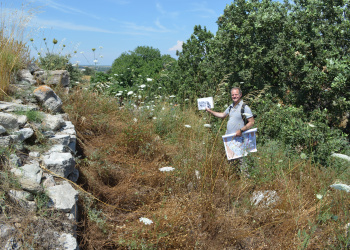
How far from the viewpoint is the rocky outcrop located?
2664 millimetres

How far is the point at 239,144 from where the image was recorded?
15.2ft

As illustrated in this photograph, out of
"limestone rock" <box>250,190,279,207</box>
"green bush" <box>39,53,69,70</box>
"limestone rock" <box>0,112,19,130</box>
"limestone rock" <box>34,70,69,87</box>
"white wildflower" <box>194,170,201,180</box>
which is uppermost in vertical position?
"green bush" <box>39,53,69,70</box>

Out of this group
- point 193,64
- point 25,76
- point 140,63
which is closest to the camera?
point 25,76

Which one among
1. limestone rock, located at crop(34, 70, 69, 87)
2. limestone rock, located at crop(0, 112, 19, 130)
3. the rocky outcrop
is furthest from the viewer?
limestone rock, located at crop(34, 70, 69, 87)

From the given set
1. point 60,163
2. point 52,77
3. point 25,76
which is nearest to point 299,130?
point 60,163

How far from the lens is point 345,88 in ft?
19.8

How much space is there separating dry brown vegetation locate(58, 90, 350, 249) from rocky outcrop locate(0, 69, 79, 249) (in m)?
0.35

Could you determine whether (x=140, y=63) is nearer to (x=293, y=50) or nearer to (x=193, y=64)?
(x=193, y=64)

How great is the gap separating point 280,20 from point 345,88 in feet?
6.87

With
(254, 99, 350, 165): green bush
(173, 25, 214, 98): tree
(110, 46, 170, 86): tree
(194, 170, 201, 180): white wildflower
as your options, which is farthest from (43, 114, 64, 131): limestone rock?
(110, 46, 170, 86): tree

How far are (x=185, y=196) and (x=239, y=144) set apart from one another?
1378 millimetres

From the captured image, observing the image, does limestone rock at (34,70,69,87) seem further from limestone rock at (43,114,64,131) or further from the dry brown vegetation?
limestone rock at (43,114,64,131)

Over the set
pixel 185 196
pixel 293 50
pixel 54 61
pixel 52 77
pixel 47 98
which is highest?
pixel 293 50

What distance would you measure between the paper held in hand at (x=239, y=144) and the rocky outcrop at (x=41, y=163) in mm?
2297
